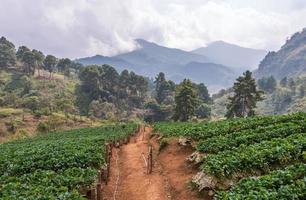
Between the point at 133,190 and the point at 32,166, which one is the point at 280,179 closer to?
the point at 133,190

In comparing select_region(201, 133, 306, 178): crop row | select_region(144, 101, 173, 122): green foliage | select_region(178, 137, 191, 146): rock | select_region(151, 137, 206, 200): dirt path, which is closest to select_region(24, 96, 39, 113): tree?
select_region(144, 101, 173, 122): green foliage

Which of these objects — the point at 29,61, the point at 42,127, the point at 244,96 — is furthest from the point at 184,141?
the point at 29,61

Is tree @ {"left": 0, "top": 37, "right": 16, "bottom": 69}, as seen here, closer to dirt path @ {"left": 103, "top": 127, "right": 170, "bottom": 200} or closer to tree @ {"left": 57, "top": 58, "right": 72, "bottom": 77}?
tree @ {"left": 57, "top": 58, "right": 72, "bottom": 77}

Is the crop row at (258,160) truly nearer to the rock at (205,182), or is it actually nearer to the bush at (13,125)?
the rock at (205,182)

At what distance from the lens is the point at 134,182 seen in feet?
95.2

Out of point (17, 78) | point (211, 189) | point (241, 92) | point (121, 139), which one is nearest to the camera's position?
point (211, 189)

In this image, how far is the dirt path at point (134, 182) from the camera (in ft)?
84.2

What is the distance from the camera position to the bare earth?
25047mm

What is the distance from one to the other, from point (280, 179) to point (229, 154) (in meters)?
7.17

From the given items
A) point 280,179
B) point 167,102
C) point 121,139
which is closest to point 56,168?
point 280,179

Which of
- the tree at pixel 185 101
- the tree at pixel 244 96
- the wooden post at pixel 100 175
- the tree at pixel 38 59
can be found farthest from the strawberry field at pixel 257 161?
the tree at pixel 38 59

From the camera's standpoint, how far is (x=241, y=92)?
265 ft

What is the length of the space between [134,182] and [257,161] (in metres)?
10.5

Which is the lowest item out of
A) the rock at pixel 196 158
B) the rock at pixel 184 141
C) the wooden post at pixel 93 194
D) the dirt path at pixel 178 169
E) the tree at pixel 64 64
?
the wooden post at pixel 93 194
